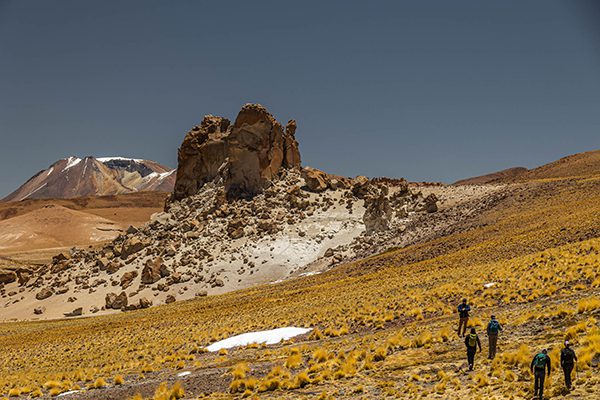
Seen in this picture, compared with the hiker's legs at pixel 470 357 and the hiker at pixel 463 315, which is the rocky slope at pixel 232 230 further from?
the hiker's legs at pixel 470 357

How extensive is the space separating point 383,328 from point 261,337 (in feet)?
21.6

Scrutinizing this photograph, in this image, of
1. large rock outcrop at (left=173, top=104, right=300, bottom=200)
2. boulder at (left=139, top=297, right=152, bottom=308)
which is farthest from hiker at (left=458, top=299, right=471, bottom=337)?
large rock outcrop at (left=173, top=104, right=300, bottom=200)

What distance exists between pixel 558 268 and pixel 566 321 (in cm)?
1022

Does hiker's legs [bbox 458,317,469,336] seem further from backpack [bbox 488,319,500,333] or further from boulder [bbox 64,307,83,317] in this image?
boulder [bbox 64,307,83,317]

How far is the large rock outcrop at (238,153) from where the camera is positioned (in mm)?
65812

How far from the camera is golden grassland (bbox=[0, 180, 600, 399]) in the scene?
13.7m

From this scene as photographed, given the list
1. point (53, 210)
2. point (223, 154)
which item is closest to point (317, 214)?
point (223, 154)

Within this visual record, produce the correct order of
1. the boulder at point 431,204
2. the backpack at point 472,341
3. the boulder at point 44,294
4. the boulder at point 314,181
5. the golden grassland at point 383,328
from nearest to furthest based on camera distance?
the backpack at point 472,341 → the golden grassland at point 383,328 → the boulder at point 44,294 → the boulder at point 431,204 → the boulder at point 314,181

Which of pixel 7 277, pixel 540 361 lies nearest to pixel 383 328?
pixel 540 361

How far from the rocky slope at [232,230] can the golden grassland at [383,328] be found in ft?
22.1

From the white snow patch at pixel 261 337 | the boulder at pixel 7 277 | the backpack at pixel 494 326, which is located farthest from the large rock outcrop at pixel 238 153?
the backpack at pixel 494 326

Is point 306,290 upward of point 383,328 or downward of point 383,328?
upward

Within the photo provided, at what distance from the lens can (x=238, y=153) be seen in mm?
65688

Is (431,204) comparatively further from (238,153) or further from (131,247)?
(131,247)
